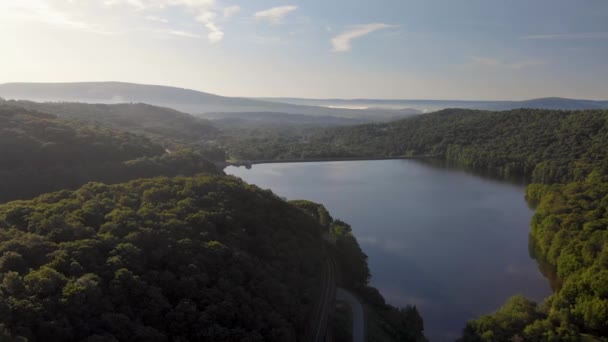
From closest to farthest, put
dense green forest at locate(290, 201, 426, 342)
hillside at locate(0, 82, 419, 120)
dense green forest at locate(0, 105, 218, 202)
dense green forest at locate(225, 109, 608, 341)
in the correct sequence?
1. dense green forest at locate(225, 109, 608, 341)
2. dense green forest at locate(290, 201, 426, 342)
3. dense green forest at locate(0, 105, 218, 202)
4. hillside at locate(0, 82, 419, 120)

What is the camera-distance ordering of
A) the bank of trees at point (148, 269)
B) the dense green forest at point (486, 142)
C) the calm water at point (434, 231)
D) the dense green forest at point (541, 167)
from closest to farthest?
the bank of trees at point (148, 269) → the dense green forest at point (541, 167) → the calm water at point (434, 231) → the dense green forest at point (486, 142)

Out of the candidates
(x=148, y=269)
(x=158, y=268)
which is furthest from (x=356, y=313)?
(x=148, y=269)

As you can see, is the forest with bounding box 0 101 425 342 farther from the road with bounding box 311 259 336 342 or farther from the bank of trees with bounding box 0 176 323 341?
the road with bounding box 311 259 336 342

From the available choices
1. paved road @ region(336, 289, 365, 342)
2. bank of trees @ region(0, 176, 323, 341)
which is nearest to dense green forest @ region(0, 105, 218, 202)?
bank of trees @ region(0, 176, 323, 341)

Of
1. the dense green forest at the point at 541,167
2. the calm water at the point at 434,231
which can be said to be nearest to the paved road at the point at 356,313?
the calm water at the point at 434,231

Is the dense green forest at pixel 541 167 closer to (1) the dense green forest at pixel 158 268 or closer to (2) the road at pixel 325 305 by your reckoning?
(1) the dense green forest at pixel 158 268

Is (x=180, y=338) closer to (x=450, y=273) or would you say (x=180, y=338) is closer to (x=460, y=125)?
(x=450, y=273)
